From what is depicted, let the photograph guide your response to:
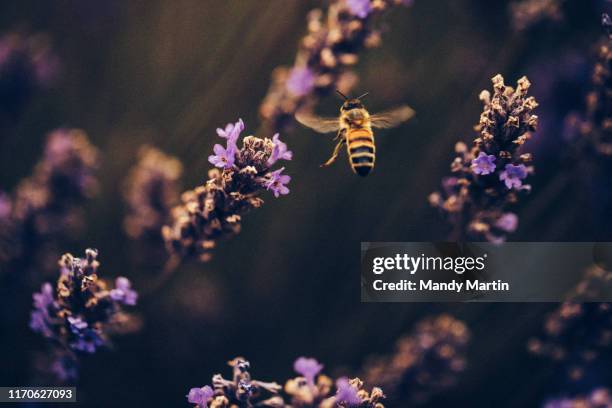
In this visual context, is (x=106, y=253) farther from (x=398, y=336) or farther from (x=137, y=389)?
(x=398, y=336)

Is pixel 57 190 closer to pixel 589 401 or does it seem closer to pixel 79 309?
pixel 79 309

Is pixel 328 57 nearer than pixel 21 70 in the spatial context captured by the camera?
Yes

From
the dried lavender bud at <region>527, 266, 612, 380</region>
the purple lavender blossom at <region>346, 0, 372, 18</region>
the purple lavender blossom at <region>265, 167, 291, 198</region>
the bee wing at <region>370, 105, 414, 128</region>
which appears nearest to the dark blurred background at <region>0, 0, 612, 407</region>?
the dried lavender bud at <region>527, 266, 612, 380</region>

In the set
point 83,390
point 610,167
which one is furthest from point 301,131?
point 83,390

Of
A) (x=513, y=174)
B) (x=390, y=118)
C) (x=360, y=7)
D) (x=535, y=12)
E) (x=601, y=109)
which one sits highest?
(x=535, y=12)

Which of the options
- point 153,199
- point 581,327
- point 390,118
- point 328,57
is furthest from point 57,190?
point 581,327

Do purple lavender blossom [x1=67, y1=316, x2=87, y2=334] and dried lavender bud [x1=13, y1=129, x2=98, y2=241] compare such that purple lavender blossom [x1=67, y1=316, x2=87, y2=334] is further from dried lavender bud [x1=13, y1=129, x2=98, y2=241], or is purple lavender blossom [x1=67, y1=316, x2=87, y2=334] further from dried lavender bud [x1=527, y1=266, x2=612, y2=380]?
dried lavender bud [x1=527, y1=266, x2=612, y2=380]
